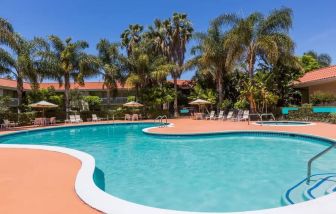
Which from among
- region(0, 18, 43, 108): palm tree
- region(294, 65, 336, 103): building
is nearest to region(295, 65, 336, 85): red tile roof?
region(294, 65, 336, 103): building

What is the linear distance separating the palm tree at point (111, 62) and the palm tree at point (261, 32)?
41.8 ft

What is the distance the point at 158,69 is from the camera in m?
28.1

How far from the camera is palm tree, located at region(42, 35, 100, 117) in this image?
84.4ft

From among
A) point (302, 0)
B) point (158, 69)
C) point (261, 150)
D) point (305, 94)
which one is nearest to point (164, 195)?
point (261, 150)

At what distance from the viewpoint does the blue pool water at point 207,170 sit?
18.7 ft

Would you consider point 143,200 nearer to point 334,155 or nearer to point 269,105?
point 334,155

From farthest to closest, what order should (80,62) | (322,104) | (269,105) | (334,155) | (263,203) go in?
1. (80,62)
2. (269,105)
3. (322,104)
4. (334,155)
5. (263,203)

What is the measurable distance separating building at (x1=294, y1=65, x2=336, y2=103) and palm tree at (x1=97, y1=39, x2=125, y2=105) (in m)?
18.0

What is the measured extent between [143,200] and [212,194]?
4.99 feet

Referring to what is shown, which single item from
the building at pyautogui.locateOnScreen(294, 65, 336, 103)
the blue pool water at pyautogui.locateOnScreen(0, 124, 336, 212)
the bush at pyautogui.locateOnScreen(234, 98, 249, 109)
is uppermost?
the building at pyautogui.locateOnScreen(294, 65, 336, 103)

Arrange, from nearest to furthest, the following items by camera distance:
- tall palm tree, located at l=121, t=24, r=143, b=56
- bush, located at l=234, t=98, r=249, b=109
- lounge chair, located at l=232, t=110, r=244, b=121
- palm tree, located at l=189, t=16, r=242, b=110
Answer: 1. lounge chair, located at l=232, t=110, r=244, b=121
2. bush, located at l=234, t=98, r=249, b=109
3. palm tree, located at l=189, t=16, r=242, b=110
4. tall palm tree, located at l=121, t=24, r=143, b=56

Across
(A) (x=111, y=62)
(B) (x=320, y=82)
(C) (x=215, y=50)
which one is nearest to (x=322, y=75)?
(B) (x=320, y=82)

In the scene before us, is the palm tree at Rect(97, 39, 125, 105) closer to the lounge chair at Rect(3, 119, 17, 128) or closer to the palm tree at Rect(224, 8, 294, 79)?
the lounge chair at Rect(3, 119, 17, 128)

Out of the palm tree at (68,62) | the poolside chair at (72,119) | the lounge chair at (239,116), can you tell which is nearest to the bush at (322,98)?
the lounge chair at (239,116)
